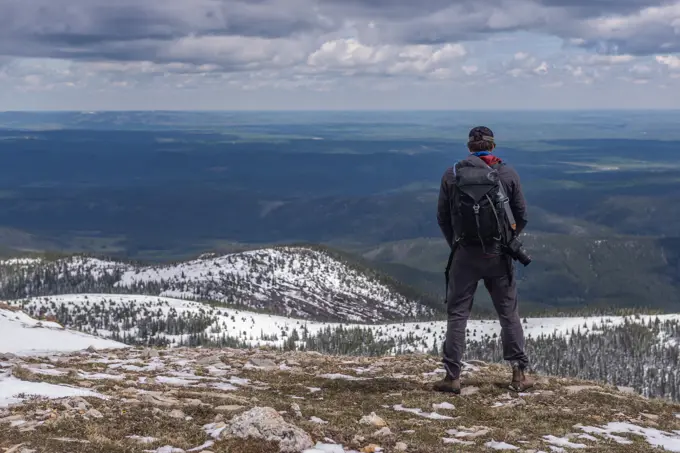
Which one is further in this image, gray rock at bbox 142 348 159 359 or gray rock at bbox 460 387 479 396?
gray rock at bbox 142 348 159 359

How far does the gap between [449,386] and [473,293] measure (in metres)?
2.40

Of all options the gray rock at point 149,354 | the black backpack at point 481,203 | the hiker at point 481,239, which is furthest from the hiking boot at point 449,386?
the gray rock at point 149,354

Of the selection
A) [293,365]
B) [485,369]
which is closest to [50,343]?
[293,365]

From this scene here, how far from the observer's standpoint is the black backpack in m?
17.2

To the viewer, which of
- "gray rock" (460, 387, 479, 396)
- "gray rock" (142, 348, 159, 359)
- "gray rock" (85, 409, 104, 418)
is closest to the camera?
"gray rock" (85, 409, 104, 418)

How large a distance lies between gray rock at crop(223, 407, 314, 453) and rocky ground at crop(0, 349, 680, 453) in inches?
0.8

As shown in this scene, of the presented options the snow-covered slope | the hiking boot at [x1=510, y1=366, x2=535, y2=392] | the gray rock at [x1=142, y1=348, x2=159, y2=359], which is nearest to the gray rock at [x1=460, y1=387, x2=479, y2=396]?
the hiking boot at [x1=510, y1=366, x2=535, y2=392]

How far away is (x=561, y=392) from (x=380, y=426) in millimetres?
6580

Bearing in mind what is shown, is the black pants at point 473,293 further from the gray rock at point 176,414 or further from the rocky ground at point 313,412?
the gray rock at point 176,414

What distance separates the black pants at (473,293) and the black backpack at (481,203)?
2.40 feet

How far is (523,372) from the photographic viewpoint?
62.3ft

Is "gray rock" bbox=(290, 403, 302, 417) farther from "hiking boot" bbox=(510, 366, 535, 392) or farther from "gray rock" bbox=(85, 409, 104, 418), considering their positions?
"hiking boot" bbox=(510, 366, 535, 392)

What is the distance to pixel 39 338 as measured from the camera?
36.7 metres

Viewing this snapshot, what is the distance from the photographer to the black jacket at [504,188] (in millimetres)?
17781
